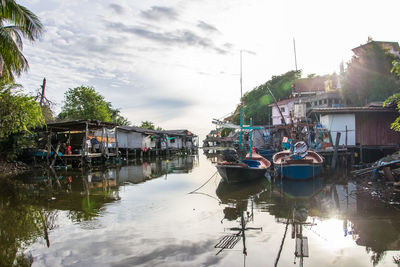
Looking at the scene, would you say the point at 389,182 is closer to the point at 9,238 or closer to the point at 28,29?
the point at 9,238

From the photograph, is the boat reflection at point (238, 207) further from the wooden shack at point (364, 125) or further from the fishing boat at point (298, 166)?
the wooden shack at point (364, 125)

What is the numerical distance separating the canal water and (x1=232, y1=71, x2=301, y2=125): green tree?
32551 millimetres

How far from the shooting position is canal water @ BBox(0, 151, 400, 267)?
5.21 meters

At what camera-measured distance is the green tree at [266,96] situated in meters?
43.6

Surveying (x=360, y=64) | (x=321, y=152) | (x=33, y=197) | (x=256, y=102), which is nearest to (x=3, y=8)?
(x=33, y=197)

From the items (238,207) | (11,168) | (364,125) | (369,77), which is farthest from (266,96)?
(238,207)

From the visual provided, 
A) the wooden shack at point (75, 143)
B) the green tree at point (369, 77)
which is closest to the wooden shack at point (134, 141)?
the wooden shack at point (75, 143)

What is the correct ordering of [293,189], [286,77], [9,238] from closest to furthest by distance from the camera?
[9,238]
[293,189]
[286,77]

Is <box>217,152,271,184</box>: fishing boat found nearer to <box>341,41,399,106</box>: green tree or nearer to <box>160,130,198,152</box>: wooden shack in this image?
<box>341,41,399,106</box>: green tree

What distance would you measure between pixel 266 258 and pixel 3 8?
469 inches

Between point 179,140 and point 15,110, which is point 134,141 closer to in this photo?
point 179,140

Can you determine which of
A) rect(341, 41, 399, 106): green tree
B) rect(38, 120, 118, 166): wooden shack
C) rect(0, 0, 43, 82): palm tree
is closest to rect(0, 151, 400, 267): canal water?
rect(0, 0, 43, 82): palm tree

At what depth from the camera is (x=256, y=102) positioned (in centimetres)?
4547

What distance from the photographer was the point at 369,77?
2694 centimetres
